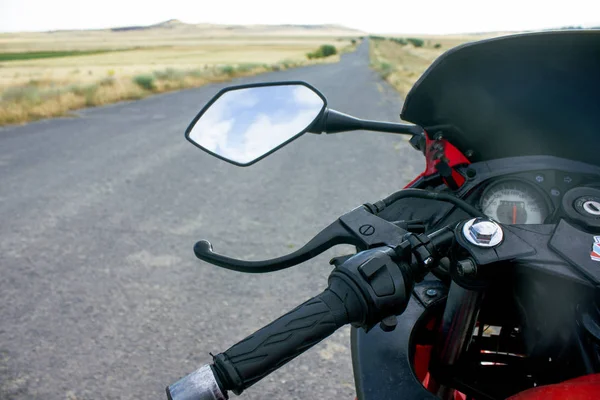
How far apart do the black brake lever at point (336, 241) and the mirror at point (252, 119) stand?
1.71ft

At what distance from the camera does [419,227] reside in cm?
129

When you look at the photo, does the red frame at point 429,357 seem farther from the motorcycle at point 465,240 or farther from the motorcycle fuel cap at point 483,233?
the motorcycle fuel cap at point 483,233

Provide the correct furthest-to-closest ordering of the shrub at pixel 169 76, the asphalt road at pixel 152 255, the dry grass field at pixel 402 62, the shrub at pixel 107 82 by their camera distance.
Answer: the shrub at pixel 169 76 → the dry grass field at pixel 402 62 → the shrub at pixel 107 82 → the asphalt road at pixel 152 255

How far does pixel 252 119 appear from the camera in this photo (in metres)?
1.67

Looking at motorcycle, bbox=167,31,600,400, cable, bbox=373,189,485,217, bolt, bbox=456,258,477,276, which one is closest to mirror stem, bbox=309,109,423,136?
motorcycle, bbox=167,31,600,400

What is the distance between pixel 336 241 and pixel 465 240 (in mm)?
273

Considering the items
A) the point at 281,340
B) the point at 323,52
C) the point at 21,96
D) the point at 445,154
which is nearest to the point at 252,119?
the point at 445,154

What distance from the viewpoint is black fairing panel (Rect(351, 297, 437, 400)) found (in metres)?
1.09

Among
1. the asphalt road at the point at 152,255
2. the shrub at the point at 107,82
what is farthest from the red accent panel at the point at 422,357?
the shrub at the point at 107,82

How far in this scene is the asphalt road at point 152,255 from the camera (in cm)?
305

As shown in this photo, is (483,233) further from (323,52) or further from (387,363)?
(323,52)

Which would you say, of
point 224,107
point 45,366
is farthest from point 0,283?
point 224,107

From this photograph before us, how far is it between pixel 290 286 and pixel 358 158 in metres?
4.61

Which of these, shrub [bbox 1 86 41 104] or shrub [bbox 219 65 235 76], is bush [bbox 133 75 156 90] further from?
shrub [bbox 219 65 235 76]
